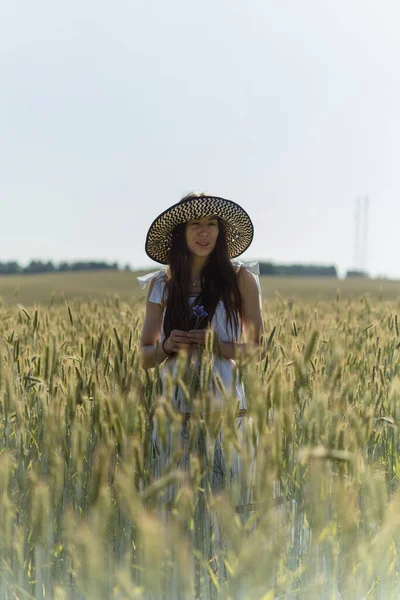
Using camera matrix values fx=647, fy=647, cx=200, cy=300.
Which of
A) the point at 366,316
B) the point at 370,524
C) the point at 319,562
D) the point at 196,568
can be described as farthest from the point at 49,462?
the point at 366,316

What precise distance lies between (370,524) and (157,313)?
103 centimetres

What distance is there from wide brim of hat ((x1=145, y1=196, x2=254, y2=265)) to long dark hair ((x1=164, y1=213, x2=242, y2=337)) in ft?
0.35

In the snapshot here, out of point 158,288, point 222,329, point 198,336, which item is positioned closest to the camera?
point 198,336

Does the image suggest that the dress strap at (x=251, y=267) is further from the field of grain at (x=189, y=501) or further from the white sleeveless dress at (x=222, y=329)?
the field of grain at (x=189, y=501)

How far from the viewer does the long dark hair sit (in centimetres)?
212

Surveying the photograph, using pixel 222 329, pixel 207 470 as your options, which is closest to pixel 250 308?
pixel 222 329

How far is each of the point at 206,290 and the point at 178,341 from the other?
1.01ft

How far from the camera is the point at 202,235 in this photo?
2.16 metres

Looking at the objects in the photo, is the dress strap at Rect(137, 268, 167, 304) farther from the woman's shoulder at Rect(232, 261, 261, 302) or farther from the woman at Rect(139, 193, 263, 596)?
the woman's shoulder at Rect(232, 261, 261, 302)

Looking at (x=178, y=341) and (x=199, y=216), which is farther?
(x=199, y=216)

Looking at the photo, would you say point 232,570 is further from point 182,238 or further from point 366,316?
point 366,316

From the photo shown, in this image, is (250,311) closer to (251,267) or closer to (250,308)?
(250,308)

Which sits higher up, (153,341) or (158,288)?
(158,288)

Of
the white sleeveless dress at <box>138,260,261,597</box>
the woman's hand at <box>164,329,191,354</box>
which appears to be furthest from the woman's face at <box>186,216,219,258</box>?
the white sleeveless dress at <box>138,260,261,597</box>
